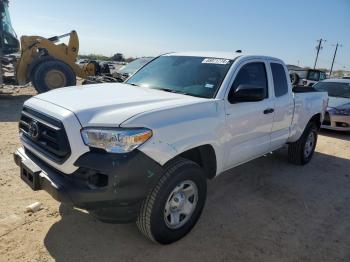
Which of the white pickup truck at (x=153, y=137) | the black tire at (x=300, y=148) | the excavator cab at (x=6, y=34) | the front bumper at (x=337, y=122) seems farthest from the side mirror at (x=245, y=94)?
the excavator cab at (x=6, y=34)

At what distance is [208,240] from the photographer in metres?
3.50

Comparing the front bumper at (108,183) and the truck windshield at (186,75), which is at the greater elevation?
the truck windshield at (186,75)

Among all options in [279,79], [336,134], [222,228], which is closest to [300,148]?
[279,79]

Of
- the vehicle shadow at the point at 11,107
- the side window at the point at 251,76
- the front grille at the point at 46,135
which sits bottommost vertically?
the vehicle shadow at the point at 11,107

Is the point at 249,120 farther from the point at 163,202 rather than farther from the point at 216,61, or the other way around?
the point at 163,202

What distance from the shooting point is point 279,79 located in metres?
5.00

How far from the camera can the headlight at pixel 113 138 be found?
279 centimetres

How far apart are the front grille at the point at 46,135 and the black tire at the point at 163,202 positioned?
85cm

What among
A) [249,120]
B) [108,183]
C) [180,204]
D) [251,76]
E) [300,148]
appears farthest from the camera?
[300,148]

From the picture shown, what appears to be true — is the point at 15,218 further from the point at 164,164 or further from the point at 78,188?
the point at 164,164

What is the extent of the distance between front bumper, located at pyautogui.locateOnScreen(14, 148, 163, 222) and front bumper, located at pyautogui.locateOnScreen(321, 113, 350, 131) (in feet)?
25.8

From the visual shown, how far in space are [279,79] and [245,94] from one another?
1.49 m

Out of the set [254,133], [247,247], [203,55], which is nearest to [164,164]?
[247,247]

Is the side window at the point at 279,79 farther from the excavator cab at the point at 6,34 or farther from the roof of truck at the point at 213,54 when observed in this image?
the excavator cab at the point at 6,34
